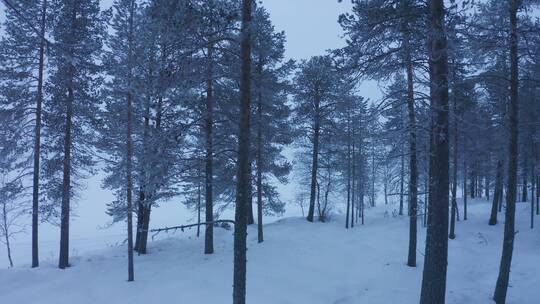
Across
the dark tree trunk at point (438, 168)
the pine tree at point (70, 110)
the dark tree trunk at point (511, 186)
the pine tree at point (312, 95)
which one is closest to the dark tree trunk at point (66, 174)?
the pine tree at point (70, 110)

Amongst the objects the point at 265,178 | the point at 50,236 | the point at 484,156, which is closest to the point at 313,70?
the point at 265,178

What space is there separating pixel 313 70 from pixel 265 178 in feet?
26.7

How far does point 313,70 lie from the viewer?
82.6 ft

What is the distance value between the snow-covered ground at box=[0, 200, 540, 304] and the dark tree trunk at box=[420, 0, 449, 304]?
5873 millimetres

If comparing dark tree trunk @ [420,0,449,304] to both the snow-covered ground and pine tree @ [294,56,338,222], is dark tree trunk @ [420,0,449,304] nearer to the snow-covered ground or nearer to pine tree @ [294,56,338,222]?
the snow-covered ground

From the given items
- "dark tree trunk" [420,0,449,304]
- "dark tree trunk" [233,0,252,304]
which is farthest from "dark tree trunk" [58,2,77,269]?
"dark tree trunk" [420,0,449,304]

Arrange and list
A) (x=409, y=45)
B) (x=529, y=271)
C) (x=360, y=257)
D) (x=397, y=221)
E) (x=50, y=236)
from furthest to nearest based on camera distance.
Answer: (x=50, y=236), (x=397, y=221), (x=360, y=257), (x=529, y=271), (x=409, y=45)

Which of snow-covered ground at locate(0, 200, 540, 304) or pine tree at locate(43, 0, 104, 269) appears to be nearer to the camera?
snow-covered ground at locate(0, 200, 540, 304)

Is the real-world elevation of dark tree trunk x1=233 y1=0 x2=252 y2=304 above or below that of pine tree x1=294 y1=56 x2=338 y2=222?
below

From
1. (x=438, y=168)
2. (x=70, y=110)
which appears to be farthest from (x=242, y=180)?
(x=70, y=110)

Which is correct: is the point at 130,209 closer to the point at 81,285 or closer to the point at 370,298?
the point at 81,285

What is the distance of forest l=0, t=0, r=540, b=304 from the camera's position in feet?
24.0

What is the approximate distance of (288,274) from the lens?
606 inches

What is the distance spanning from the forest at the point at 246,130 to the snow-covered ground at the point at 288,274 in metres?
0.12
